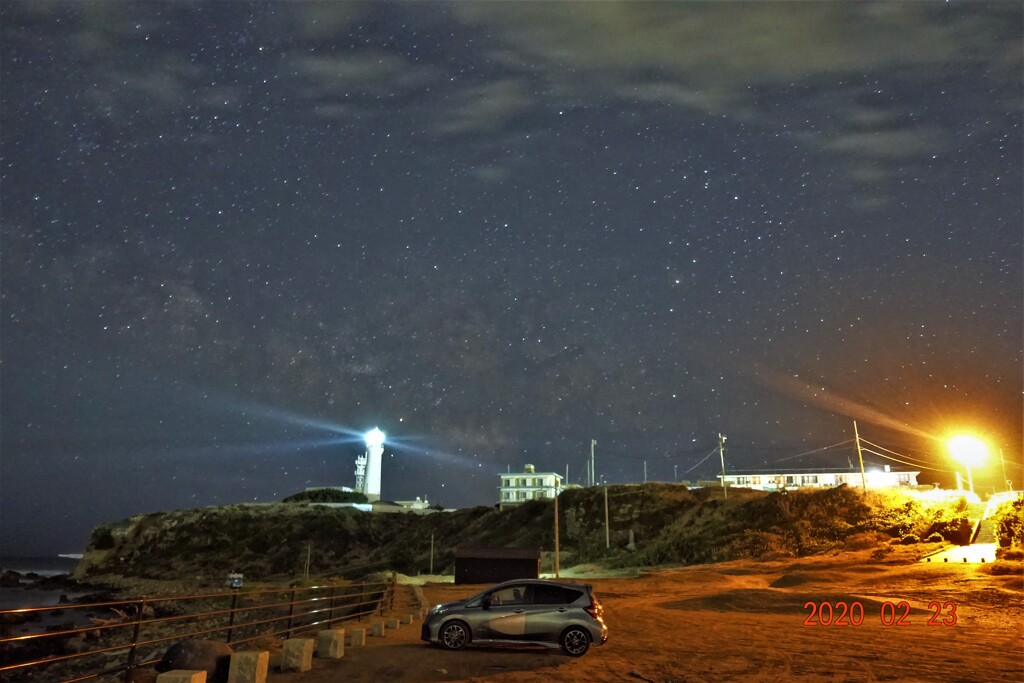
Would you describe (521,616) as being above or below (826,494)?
below

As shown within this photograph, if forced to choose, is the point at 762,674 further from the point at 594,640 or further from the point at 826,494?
the point at 826,494

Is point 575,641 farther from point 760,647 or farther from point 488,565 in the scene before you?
point 488,565

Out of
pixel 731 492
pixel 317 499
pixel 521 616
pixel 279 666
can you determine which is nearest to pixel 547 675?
pixel 521 616

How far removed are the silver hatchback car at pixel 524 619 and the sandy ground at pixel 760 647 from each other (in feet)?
1.08

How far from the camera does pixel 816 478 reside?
414 ft

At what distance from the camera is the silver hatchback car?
1414 centimetres

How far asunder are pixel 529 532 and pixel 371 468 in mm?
90073

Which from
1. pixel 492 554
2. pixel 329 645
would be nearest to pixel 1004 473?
pixel 492 554

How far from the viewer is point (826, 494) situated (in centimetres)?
6931

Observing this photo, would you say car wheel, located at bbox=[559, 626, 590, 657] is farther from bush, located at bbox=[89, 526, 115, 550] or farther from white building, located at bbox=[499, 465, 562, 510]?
bush, located at bbox=[89, 526, 115, 550]

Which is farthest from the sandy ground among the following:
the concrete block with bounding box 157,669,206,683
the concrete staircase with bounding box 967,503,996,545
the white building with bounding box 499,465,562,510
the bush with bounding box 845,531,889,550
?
the white building with bounding box 499,465,562,510

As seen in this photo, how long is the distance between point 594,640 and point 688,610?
51.4 ft

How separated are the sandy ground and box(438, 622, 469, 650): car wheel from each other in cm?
30

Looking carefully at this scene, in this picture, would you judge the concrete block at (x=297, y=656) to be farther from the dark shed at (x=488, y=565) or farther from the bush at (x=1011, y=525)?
the bush at (x=1011, y=525)
